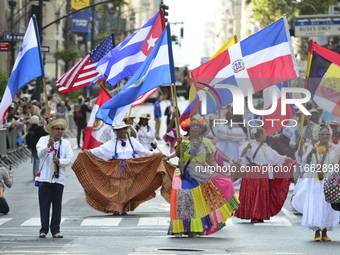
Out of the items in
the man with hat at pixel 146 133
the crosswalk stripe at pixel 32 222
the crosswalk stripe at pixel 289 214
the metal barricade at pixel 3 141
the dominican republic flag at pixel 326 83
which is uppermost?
the dominican republic flag at pixel 326 83

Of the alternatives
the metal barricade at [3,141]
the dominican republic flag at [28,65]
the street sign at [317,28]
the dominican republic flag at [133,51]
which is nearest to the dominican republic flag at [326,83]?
the dominican republic flag at [28,65]

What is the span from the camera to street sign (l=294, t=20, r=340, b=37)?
3007cm

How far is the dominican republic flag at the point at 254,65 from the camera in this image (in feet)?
38.0

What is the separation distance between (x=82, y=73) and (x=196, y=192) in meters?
7.23

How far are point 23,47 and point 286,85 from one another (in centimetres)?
379

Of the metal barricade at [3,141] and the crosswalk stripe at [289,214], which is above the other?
the metal barricade at [3,141]

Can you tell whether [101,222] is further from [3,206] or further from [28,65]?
[28,65]

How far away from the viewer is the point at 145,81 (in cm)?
1153

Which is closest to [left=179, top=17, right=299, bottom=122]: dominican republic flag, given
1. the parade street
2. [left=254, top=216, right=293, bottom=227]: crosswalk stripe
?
the parade street

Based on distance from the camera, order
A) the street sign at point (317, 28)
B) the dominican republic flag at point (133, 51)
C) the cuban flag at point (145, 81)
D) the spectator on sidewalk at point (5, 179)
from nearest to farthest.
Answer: the cuban flag at point (145, 81) < the spectator on sidewalk at point (5, 179) < the dominican republic flag at point (133, 51) < the street sign at point (317, 28)

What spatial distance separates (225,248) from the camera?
1051cm

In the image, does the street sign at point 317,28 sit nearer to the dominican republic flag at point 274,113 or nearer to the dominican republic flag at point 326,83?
the dominican republic flag at point 326,83

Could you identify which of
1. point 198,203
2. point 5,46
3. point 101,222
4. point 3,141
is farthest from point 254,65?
point 5,46

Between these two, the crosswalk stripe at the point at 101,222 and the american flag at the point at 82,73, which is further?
the american flag at the point at 82,73
